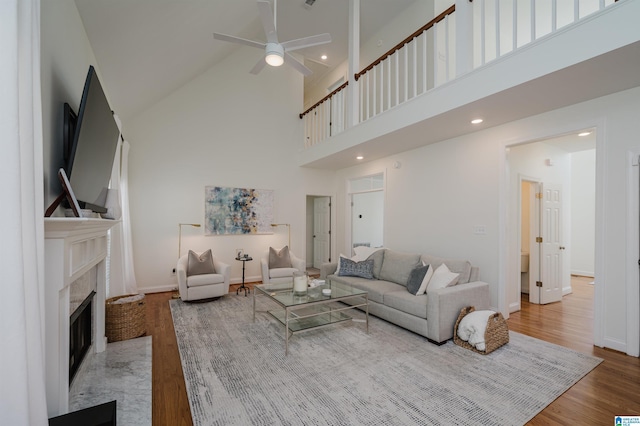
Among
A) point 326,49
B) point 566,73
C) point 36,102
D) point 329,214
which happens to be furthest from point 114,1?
point 329,214

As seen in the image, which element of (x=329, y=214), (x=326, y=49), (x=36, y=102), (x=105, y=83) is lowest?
(x=329, y=214)

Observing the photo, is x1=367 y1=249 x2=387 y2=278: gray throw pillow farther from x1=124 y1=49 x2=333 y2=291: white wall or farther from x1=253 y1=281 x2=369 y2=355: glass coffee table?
x1=124 y1=49 x2=333 y2=291: white wall

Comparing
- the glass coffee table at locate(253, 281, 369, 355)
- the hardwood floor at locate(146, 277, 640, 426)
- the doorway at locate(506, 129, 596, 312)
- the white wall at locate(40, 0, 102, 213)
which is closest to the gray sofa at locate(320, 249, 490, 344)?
the glass coffee table at locate(253, 281, 369, 355)

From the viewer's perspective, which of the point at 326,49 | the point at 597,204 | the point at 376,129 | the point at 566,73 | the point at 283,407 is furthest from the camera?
the point at 326,49

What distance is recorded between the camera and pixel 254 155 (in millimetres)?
6293

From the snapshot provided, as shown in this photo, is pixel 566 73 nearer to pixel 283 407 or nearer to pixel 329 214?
pixel 283 407

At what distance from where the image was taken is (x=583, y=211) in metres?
7.02

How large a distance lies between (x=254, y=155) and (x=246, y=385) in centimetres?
480

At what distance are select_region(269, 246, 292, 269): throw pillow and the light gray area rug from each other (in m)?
1.88

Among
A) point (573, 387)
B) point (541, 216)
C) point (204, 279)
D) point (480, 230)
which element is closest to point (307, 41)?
point (480, 230)

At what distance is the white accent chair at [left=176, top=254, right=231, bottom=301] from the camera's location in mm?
4410

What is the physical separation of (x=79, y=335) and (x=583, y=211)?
9.56 metres

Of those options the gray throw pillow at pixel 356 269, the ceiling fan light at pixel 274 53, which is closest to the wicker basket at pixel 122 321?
the gray throw pillow at pixel 356 269

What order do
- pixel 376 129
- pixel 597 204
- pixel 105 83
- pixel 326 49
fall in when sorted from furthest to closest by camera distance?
pixel 326 49
pixel 376 129
pixel 105 83
pixel 597 204
